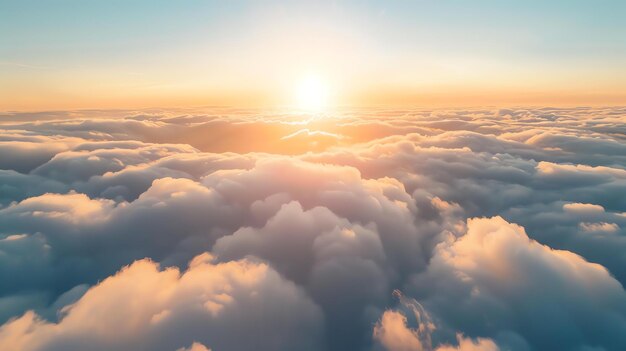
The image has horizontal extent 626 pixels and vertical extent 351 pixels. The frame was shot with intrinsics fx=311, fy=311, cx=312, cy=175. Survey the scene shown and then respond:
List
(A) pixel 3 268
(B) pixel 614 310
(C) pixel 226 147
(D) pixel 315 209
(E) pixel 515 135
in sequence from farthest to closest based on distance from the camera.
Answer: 1. (C) pixel 226 147
2. (E) pixel 515 135
3. (D) pixel 315 209
4. (A) pixel 3 268
5. (B) pixel 614 310

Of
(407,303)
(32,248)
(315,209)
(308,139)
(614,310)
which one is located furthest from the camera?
(308,139)

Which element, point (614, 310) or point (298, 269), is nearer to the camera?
point (614, 310)

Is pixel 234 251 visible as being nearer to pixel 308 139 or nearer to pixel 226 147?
pixel 308 139

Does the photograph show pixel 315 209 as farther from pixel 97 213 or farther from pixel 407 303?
pixel 97 213

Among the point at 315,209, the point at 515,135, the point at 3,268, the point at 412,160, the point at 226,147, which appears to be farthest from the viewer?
the point at 226,147

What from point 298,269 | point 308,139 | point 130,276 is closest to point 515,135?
point 308,139

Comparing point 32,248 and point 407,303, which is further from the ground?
point 32,248

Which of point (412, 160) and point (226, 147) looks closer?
point (412, 160)

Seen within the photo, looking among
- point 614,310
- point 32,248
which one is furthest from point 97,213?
point 614,310

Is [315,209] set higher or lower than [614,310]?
higher
